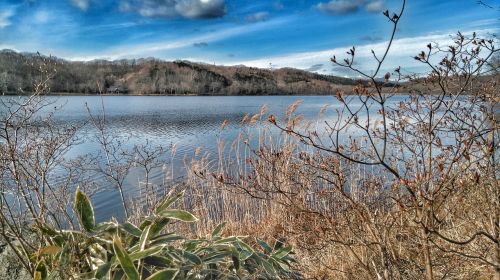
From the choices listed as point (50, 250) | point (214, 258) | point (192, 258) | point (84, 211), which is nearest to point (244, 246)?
point (214, 258)

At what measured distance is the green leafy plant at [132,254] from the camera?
1.80m

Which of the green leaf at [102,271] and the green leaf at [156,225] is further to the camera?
the green leaf at [156,225]

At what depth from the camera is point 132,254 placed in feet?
5.70

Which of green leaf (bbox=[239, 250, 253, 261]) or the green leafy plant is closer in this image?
the green leafy plant

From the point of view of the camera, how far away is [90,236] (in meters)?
1.87

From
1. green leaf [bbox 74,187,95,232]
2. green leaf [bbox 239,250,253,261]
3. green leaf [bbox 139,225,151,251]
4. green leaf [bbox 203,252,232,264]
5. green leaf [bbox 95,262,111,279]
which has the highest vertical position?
green leaf [bbox 74,187,95,232]

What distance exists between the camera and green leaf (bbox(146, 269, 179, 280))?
1.63m

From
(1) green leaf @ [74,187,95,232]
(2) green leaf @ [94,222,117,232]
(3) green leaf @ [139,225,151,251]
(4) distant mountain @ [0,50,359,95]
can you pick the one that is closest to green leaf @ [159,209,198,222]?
(3) green leaf @ [139,225,151,251]

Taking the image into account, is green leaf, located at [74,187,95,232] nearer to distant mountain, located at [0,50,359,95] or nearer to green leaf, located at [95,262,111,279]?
green leaf, located at [95,262,111,279]

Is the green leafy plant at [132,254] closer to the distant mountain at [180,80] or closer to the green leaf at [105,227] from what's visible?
the green leaf at [105,227]

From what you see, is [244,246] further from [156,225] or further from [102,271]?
[102,271]

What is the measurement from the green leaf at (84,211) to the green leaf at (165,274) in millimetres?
526

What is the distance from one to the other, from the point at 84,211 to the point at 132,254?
16.6 inches

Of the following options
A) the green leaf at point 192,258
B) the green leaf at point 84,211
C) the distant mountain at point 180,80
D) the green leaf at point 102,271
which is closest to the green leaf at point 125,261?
the green leaf at point 102,271
